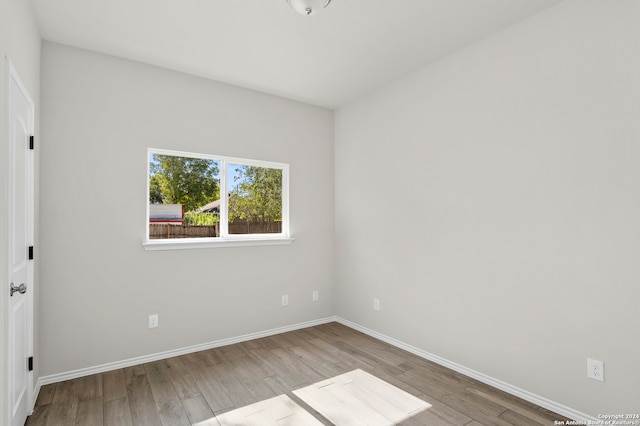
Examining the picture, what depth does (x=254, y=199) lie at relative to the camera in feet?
12.8

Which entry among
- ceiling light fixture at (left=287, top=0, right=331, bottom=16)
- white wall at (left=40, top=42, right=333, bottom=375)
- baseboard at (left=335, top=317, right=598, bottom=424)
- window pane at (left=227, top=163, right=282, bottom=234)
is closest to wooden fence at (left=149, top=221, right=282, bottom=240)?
window pane at (left=227, top=163, right=282, bottom=234)

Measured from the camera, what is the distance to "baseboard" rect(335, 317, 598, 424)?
2.22 metres

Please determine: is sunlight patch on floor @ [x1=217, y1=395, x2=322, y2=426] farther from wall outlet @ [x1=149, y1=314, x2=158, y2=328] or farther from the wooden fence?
the wooden fence

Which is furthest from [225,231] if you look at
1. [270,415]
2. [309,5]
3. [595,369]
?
[595,369]

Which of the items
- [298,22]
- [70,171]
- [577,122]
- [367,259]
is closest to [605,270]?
[577,122]

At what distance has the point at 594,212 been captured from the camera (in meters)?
2.17

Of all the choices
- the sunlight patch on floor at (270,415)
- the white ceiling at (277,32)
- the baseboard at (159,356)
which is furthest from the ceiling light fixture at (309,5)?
the baseboard at (159,356)

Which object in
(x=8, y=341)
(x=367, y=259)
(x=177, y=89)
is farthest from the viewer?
(x=367, y=259)

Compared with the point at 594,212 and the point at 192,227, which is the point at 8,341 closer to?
the point at 192,227

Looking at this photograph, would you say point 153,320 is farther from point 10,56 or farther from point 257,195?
point 10,56

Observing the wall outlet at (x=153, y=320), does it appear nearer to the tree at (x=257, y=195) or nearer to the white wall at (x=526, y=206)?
the tree at (x=257, y=195)

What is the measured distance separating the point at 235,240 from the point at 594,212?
3.05 meters

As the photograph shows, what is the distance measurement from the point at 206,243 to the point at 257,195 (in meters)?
0.83

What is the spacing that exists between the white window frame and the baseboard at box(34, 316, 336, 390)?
987 mm
